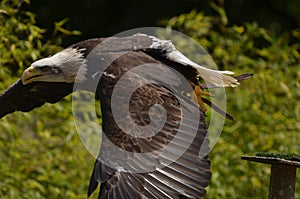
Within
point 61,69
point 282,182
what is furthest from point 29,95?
point 282,182

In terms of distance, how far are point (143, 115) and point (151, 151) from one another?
0.18 metres

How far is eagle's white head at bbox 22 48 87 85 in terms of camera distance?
213 inches

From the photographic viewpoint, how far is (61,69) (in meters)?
5.50

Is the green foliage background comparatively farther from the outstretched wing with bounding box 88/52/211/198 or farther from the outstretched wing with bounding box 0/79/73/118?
the outstretched wing with bounding box 88/52/211/198

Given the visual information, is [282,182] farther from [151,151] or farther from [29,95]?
[29,95]

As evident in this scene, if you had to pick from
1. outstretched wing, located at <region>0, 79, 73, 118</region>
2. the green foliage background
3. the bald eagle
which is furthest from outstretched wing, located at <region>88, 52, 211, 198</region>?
the green foliage background

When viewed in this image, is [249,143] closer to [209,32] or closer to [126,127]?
[209,32]

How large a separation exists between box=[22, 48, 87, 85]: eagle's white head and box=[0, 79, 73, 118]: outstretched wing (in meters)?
0.20

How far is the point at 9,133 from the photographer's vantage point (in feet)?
21.7

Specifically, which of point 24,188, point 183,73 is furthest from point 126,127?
point 24,188

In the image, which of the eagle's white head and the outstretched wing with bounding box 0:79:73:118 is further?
the outstretched wing with bounding box 0:79:73:118

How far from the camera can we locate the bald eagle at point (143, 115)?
470 cm

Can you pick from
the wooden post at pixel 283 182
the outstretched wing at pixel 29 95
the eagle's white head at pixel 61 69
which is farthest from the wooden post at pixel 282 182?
the outstretched wing at pixel 29 95

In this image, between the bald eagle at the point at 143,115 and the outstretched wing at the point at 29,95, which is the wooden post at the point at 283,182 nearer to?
the bald eagle at the point at 143,115
